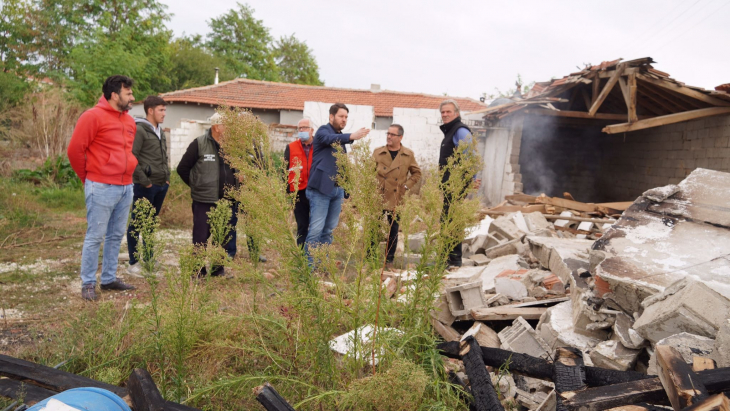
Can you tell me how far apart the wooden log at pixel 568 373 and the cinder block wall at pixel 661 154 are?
7.97m

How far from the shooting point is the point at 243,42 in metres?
40.6

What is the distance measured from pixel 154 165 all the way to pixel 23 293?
70.7 inches

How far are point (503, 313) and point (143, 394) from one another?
2.73 metres

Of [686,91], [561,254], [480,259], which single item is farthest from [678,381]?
[686,91]

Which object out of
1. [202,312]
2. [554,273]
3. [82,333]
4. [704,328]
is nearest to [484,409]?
[704,328]

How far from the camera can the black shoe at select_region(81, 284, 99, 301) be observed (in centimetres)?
415

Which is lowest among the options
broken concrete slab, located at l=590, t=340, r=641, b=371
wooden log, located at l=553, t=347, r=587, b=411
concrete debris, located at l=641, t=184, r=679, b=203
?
broken concrete slab, located at l=590, t=340, r=641, b=371

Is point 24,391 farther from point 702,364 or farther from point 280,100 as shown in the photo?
point 280,100

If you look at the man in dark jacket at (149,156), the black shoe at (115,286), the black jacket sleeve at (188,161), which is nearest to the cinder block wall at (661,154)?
the black jacket sleeve at (188,161)

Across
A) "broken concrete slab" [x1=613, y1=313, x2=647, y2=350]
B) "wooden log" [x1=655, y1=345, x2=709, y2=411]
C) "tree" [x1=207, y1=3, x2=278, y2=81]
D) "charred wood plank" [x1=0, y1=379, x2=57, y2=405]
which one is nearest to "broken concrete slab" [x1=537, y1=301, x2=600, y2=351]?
"broken concrete slab" [x1=613, y1=313, x2=647, y2=350]

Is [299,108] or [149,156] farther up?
[299,108]

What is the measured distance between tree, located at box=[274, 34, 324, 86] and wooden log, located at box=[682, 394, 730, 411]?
4549 cm

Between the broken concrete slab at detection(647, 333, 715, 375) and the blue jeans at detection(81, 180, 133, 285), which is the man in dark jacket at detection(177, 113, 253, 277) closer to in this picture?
the blue jeans at detection(81, 180, 133, 285)

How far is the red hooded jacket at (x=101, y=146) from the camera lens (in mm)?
4070
